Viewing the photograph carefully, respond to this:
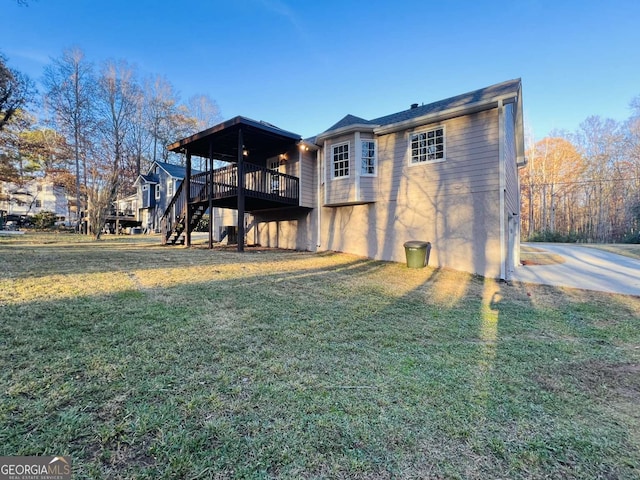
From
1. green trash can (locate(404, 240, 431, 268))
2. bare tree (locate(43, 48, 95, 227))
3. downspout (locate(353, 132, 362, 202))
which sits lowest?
green trash can (locate(404, 240, 431, 268))

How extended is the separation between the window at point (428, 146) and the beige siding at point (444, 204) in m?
0.21

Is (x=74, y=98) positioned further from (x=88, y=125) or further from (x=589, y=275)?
(x=589, y=275)

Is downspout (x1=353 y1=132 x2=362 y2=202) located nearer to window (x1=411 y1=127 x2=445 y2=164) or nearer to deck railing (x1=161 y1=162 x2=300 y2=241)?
window (x1=411 y1=127 x2=445 y2=164)

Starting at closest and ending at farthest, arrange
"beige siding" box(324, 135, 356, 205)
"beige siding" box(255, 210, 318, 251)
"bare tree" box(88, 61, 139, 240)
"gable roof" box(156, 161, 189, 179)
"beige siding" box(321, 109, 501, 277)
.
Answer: "beige siding" box(321, 109, 501, 277) → "beige siding" box(324, 135, 356, 205) → "beige siding" box(255, 210, 318, 251) → "gable roof" box(156, 161, 189, 179) → "bare tree" box(88, 61, 139, 240)

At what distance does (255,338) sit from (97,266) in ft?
18.4

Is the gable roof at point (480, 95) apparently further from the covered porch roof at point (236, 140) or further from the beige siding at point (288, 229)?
the beige siding at point (288, 229)

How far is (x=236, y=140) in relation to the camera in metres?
12.4

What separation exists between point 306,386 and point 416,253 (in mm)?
7517

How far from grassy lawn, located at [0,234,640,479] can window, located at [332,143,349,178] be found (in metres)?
6.97

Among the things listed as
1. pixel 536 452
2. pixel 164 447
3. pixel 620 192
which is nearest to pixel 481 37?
pixel 536 452

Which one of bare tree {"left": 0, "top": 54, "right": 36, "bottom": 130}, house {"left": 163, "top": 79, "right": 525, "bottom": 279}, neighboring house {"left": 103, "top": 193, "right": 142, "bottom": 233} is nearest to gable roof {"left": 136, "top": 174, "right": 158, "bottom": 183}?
neighboring house {"left": 103, "top": 193, "right": 142, "bottom": 233}

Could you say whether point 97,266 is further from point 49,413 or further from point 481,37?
point 481,37

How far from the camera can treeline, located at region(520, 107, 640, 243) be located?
82.8ft

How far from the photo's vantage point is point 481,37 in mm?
12570
